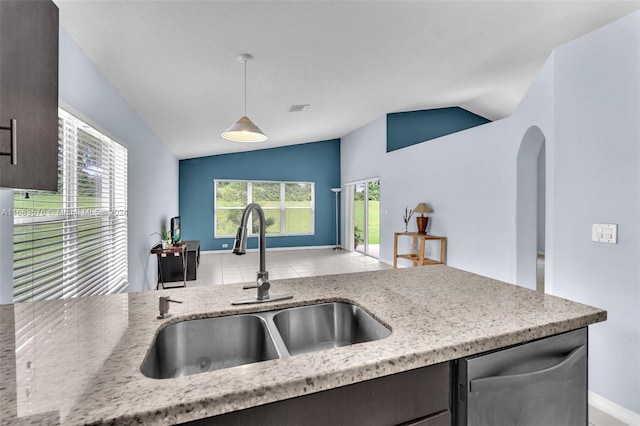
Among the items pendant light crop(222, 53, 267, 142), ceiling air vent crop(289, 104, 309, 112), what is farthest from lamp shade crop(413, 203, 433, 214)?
pendant light crop(222, 53, 267, 142)

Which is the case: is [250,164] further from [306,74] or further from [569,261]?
[569,261]

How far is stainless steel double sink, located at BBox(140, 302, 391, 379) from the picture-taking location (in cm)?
109

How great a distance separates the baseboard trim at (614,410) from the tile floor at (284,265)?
409 centimetres

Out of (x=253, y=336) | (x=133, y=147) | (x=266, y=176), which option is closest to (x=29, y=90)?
(x=253, y=336)

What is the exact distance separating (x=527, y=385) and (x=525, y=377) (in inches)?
1.2

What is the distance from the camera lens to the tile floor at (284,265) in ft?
18.6

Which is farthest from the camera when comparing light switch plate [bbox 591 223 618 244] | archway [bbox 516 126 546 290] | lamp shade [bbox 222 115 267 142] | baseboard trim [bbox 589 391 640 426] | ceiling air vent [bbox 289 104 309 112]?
ceiling air vent [bbox 289 104 309 112]

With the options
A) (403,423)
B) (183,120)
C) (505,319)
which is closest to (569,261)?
(505,319)

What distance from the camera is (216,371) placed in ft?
2.45

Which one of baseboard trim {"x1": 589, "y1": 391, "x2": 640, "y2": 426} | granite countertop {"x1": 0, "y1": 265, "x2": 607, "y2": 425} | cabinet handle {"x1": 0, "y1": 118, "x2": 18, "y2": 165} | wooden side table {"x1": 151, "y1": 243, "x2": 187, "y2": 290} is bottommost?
baseboard trim {"x1": 589, "y1": 391, "x2": 640, "y2": 426}

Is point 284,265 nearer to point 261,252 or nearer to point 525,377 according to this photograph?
point 261,252

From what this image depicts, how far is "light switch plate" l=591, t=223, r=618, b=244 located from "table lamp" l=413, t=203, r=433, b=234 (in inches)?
120

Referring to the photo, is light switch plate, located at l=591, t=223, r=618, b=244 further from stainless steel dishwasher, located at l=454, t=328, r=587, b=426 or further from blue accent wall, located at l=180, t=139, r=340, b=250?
blue accent wall, located at l=180, t=139, r=340, b=250

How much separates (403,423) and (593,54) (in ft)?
8.90
